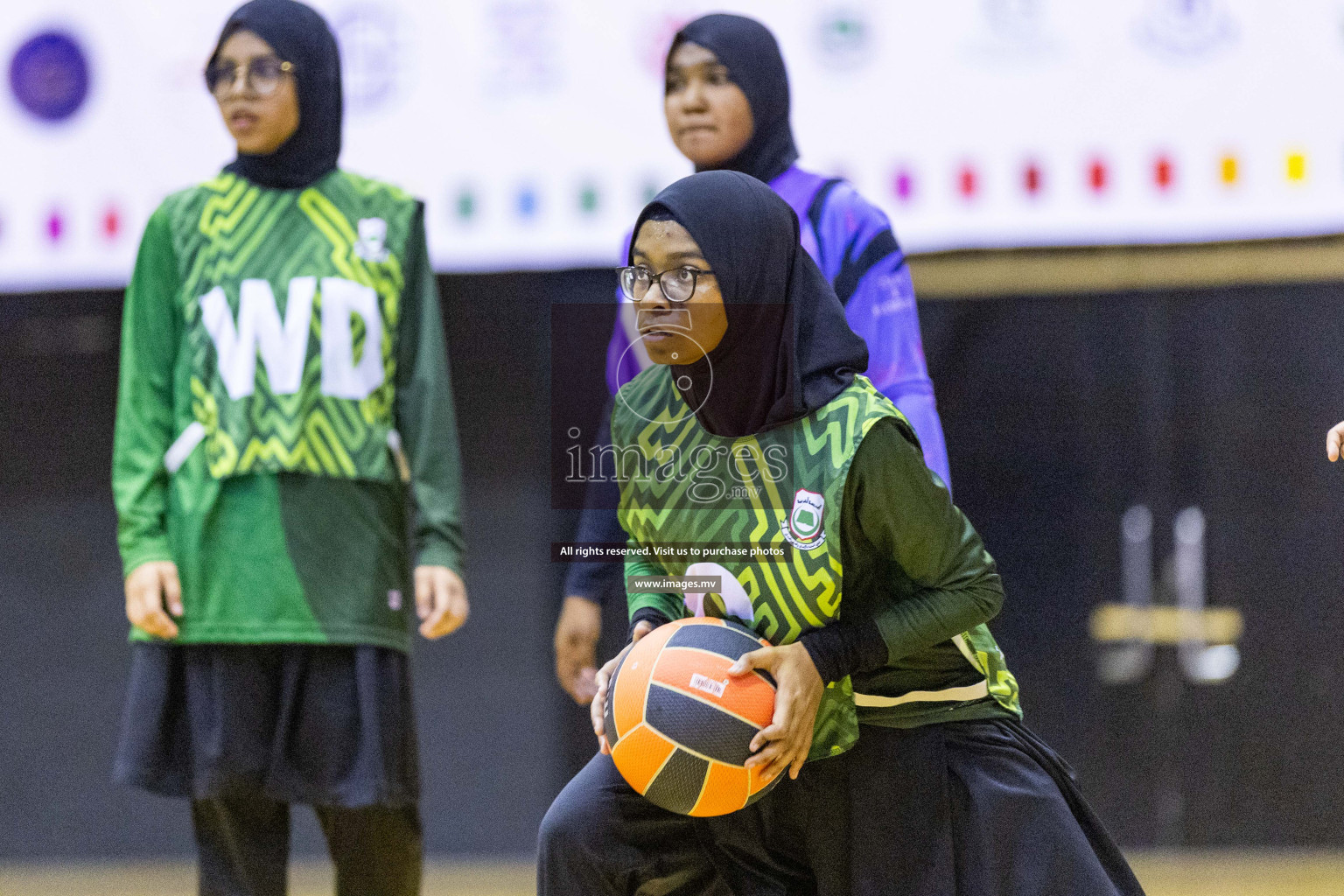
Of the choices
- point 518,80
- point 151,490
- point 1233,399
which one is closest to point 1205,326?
point 1233,399

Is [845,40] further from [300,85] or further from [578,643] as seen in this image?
[578,643]

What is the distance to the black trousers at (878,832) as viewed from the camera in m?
2.03

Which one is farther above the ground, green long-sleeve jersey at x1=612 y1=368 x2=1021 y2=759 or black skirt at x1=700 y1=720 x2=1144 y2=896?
green long-sleeve jersey at x1=612 y1=368 x2=1021 y2=759

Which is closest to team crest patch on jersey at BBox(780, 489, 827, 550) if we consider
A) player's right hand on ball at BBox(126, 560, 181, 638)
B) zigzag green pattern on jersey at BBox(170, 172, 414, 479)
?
zigzag green pattern on jersey at BBox(170, 172, 414, 479)

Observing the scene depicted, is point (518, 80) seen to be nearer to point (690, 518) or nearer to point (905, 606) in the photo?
point (690, 518)

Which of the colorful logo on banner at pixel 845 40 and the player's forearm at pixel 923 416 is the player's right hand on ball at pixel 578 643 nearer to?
the player's forearm at pixel 923 416

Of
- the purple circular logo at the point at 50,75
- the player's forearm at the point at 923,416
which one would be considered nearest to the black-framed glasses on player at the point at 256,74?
the purple circular logo at the point at 50,75

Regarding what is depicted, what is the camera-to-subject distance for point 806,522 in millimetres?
2023

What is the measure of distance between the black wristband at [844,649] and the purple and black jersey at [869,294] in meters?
0.55

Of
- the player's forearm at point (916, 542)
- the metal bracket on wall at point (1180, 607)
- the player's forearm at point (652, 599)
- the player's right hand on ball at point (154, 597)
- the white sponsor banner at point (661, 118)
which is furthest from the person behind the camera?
the metal bracket on wall at point (1180, 607)

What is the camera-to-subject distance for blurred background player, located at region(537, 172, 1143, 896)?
2.00 m

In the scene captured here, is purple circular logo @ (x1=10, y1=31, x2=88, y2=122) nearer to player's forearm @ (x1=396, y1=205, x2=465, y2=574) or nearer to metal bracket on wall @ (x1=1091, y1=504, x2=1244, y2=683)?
player's forearm @ (x1=396, y1=205, x2=465, y2=574)

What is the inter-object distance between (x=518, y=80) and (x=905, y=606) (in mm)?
2233

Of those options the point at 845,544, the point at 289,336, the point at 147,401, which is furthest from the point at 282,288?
the point at 845,544
